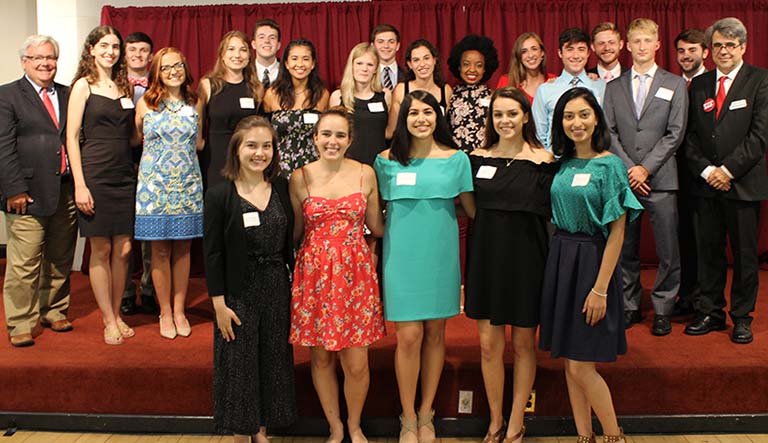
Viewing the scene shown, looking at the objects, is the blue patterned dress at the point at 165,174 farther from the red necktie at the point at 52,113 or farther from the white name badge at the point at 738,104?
the white name badge at the point at 738,104

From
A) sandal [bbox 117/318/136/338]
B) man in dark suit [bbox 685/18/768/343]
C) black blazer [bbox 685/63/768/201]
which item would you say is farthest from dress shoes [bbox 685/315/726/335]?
sandal [bbox 117/318/136/338]

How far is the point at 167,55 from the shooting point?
3.92 m

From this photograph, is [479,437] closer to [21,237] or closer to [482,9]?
[21,237]

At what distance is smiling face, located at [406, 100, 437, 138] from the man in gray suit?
145cm

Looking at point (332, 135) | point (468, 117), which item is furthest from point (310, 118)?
point (332, 135)

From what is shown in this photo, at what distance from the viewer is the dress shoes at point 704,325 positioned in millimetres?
4055

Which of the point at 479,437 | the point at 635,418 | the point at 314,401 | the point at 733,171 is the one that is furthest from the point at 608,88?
the point at 314,401

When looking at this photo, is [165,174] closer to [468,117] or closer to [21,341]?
[21,341]

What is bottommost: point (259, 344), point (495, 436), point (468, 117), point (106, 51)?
point (495, 436)

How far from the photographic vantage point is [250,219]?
297 cm

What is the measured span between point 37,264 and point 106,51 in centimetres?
123

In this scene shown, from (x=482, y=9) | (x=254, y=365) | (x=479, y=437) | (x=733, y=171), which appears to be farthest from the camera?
(x=482, y=9)

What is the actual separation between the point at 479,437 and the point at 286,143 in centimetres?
187

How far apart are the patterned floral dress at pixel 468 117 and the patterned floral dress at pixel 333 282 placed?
4.54ft
